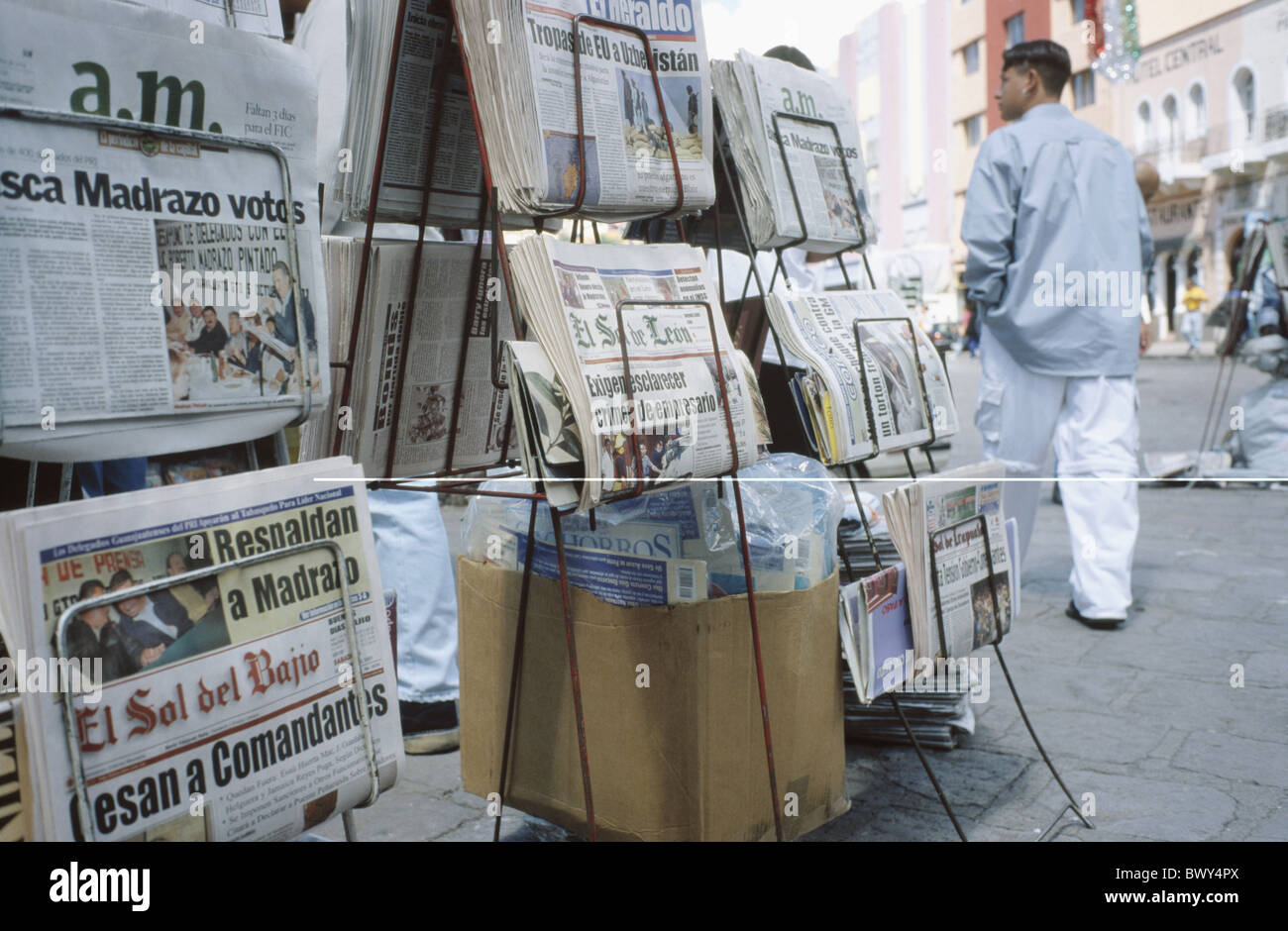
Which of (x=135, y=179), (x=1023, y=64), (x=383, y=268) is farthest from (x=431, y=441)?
(x=1023, y=64)

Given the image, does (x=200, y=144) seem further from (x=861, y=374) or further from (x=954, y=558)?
(x=954, y=558)

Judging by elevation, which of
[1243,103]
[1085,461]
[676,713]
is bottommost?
[676,713]

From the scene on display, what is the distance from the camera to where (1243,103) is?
2012 cm

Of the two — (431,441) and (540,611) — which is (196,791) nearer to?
(540,611)

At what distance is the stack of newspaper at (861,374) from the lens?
71.4 inches

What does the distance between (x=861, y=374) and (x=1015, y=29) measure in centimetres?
2446

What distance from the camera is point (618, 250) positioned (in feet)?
4.99

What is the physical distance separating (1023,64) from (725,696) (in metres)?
2.80

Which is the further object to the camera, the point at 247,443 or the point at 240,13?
the point at 240,13

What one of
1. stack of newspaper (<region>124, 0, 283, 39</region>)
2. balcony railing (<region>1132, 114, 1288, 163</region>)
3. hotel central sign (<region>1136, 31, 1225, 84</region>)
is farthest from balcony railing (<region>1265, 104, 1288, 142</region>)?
stack of newspaper (<region>124, 0, 283, 39</region>)

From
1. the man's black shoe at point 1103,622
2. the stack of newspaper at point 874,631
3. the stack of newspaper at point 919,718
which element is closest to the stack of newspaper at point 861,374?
the stack of newspaper at point 874,631

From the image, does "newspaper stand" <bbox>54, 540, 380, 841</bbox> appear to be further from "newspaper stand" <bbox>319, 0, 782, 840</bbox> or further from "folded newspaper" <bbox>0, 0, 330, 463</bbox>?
"newspaper stand" <bbox>319, 0, 782, 840</bbox>

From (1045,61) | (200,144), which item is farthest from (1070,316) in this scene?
(200,144)

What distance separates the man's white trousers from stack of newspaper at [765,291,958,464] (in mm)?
1413
